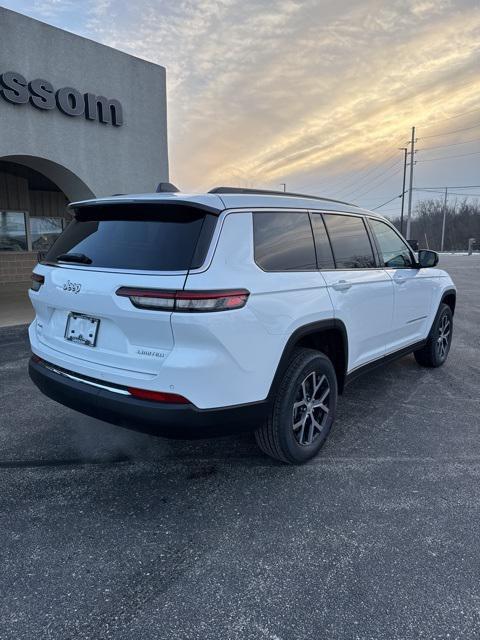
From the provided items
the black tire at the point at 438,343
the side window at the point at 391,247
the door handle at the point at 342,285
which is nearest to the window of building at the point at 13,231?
the side window at the point at 391,247

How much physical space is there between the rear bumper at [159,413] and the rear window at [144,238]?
755mm

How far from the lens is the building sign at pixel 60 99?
7.40m

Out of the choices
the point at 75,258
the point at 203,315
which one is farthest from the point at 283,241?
the point at 75,258

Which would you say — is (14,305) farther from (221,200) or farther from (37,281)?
(221,200)

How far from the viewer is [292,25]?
28.1ft

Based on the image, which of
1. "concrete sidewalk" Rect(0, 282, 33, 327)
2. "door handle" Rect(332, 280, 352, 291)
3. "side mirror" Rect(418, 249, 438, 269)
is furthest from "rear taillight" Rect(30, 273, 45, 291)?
"concrete sidewalk" Rect(0, 282, 33, 327)

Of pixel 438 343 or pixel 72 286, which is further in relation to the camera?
pixel 438 343

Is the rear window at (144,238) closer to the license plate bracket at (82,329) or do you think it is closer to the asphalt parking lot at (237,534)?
the license plate bracket at (82,329)

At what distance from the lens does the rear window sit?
2.39m

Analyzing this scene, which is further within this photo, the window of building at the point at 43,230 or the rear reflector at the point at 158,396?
the window of building at the point at 43,230

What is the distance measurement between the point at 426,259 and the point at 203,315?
3.33 m

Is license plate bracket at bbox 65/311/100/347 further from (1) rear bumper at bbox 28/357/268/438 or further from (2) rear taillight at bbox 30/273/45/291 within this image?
(2) rear taillight at bbox 30/273/45/291

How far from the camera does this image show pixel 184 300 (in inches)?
88.7

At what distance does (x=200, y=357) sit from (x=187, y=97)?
1155 cm
